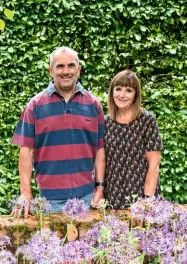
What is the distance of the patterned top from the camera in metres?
3.14

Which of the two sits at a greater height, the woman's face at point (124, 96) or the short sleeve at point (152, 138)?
the woman's face at point (124, 96)

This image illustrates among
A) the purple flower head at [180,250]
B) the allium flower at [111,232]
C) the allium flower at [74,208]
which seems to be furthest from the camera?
the allium flower at [74,208]

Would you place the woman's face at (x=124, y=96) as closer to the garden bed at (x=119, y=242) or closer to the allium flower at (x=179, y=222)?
the garden bed at (x=119, y=242)

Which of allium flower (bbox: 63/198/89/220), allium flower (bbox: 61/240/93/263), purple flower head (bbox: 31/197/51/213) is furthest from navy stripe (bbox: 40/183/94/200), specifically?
allium flower (bbox: 61/240/93/263)

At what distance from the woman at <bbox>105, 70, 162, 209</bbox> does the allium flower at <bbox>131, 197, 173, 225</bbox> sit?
1320 mm

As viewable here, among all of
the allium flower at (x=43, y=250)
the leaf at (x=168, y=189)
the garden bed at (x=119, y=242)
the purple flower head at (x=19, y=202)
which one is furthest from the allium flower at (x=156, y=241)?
the leaf at (x=168, y=189)

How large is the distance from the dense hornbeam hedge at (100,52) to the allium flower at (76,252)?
13.3 feet

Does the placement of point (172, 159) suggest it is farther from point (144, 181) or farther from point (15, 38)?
point (144, 181)

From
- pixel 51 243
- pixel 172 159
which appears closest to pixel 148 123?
pixel 51 243

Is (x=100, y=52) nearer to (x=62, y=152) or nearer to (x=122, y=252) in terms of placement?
(x=62, y=152)

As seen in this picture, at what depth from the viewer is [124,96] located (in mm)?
3133

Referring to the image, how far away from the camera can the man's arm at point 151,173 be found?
3133mm

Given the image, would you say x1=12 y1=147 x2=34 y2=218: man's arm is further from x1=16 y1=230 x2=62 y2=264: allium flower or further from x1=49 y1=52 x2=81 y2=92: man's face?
x1=16 y1=230 x2=62 y2=264: allium flower

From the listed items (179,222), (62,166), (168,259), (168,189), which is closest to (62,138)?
(62,166)
